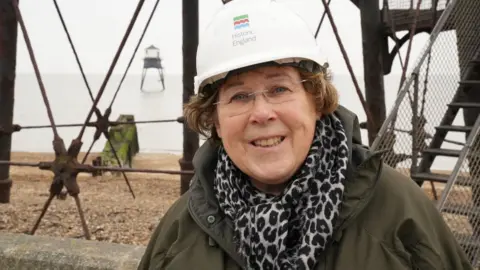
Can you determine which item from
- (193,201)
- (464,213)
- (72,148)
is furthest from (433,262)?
(72,148)

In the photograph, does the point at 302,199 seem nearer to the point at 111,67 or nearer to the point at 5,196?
the point at 111,67

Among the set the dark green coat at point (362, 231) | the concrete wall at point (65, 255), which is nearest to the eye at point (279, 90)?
the dark green coat at point (362, 231)

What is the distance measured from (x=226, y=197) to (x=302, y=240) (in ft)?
1.00

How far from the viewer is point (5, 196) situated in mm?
6785

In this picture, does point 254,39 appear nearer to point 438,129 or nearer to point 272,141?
point 272,141

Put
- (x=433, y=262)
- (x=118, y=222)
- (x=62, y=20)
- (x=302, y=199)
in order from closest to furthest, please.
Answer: (x=433, y=262) → (x=302, y=199) → (x=118, y=222) → (x=62, y=20)

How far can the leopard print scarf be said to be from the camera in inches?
59.3

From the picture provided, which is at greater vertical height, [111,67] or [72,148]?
[111,67]

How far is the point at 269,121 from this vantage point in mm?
1600

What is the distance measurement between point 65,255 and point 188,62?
4.21m

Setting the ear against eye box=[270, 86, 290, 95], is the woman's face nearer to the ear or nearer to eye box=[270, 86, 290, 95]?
eye box=[270, 86, 290, 95]

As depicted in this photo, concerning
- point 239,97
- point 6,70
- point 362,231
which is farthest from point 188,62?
point 362,231

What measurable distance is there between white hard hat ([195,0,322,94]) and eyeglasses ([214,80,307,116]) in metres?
A: 0.07

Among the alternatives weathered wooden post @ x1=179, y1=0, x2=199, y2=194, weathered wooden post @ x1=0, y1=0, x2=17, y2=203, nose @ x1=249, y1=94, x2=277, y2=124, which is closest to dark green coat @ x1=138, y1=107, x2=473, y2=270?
nose @ x1=249, y1=94, x2=277, y2=124
